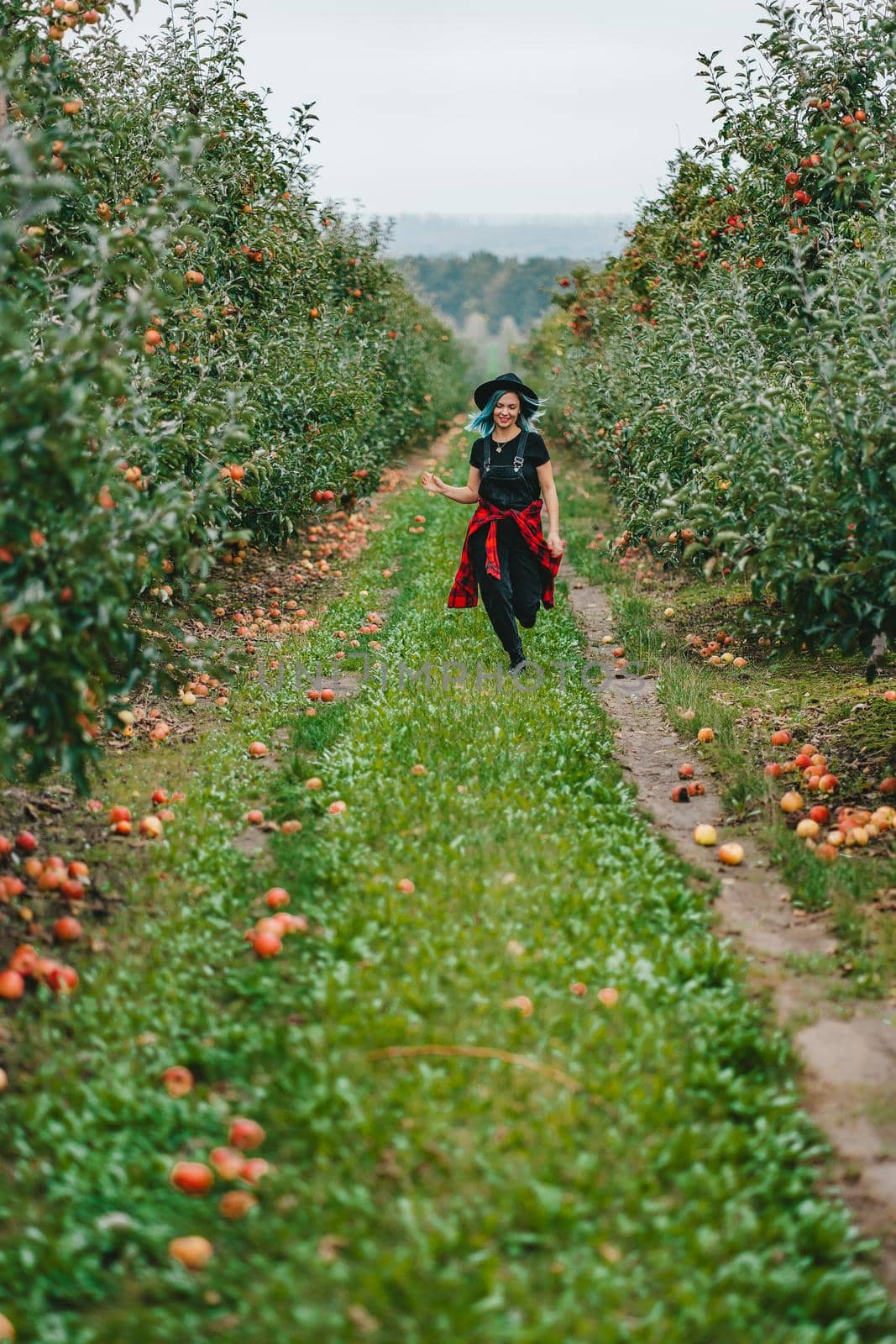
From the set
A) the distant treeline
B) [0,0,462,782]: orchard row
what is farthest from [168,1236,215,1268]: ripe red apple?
the distant treeline

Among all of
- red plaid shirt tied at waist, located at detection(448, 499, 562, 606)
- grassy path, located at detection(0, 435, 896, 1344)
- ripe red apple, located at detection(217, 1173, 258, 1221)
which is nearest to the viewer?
grassy path, located at detection(0, 435, 896, 1344)

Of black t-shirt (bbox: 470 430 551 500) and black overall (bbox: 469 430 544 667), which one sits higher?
black t-shirt (bbox: 470 430 551 500)

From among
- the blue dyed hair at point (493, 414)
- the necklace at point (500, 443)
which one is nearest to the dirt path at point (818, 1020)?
the necklace at point (500, 443)

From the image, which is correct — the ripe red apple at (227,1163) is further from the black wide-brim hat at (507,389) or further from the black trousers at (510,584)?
the black wide-brim hat at (507,389)

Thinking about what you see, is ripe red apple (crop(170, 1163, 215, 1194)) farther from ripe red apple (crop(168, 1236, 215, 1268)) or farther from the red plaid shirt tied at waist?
the red plaid shirt tied at waist

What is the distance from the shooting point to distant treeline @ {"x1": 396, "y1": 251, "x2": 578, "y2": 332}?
98.9m

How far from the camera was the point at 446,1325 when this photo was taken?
2318mm

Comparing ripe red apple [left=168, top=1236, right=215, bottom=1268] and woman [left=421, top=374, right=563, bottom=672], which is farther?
woman [left=421, top=374, right=563, bottom=672]

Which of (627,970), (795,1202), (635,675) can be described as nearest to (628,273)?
(635,675)

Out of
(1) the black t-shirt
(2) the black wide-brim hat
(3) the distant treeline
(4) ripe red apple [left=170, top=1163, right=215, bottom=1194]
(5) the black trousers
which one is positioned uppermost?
(3) the distant treeline

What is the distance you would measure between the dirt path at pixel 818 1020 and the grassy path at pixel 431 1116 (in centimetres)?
11

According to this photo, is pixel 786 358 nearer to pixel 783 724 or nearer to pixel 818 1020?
pixel 783 724

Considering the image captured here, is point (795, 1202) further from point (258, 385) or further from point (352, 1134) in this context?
point (258, 385)

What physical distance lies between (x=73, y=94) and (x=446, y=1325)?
6321mm
